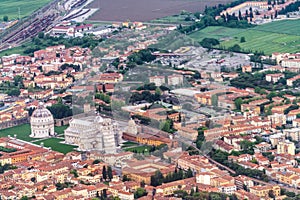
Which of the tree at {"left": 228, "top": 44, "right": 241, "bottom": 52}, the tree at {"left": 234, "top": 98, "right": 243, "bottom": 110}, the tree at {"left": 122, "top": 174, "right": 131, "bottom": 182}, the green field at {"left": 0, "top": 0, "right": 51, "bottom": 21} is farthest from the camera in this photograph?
the green field at {"left": 0, "top": 0, "right": 51, "bottom": 21}

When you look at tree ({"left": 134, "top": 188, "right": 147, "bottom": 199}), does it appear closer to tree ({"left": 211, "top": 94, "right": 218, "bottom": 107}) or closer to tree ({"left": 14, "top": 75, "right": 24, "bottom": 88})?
tree ({"left": 211, "top": 94, "right": 218, "bottom": 107})

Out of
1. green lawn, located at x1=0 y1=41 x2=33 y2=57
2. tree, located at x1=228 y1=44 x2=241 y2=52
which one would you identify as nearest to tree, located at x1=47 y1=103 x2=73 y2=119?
tree, located at x1=228 y1=44 x2=241 y2=52

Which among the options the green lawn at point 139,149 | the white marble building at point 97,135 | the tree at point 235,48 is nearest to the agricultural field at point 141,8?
the tree at point 235,48

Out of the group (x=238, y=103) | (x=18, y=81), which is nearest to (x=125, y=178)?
(x=238, y=103)

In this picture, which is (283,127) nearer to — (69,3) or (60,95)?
(60,95)

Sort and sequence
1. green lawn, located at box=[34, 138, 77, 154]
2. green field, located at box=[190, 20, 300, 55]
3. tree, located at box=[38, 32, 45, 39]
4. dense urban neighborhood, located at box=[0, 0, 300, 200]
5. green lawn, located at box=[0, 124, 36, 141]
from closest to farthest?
dense urban neighborhood, located at box=[0, 0, 300, 200], green lawn, located at box=[34, 138, 77, 154], green lawn, located at box=[0, 124, 36, 141], green field, located at box=[190, 20, 300, 55], tree, located at box=[38, 32, 45, 39]

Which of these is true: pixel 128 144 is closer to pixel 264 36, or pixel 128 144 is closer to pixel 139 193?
pixel 139 193
